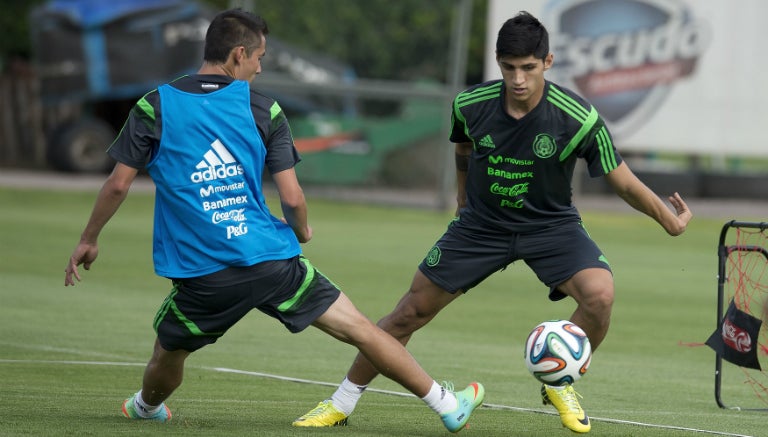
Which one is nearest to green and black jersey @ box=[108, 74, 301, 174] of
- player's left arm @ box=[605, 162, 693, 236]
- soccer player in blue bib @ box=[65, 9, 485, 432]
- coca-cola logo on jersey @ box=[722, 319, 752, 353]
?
soccer player in blue bib @ box=[65, 9, 485, 432]

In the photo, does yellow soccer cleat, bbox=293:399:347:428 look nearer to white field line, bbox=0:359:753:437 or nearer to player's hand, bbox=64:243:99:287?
white field line, bbox=0:359:753:437

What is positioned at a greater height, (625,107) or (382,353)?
(382,353)

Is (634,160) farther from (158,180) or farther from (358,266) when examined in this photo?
(158,180)

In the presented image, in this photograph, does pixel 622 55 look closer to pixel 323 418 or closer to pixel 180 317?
pixel 323 418

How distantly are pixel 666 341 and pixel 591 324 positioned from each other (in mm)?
4709

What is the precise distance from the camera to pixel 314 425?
670 centimetres

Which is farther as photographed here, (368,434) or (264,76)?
(264,76)

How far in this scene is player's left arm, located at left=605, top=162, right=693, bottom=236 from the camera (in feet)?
22.2

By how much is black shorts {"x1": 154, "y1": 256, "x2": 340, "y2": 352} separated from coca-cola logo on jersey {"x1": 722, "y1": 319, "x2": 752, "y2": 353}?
9.52 ft

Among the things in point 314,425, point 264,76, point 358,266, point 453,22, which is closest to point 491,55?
point 453,22

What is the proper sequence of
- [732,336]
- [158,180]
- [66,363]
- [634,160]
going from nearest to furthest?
[158,180] < [732,336] < [66,363] < [634,160]

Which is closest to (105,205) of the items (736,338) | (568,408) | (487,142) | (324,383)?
(487,142)

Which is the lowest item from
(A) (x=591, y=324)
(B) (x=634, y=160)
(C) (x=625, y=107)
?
(B) (x=634, y=160)

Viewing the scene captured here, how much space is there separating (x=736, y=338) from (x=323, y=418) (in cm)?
277
